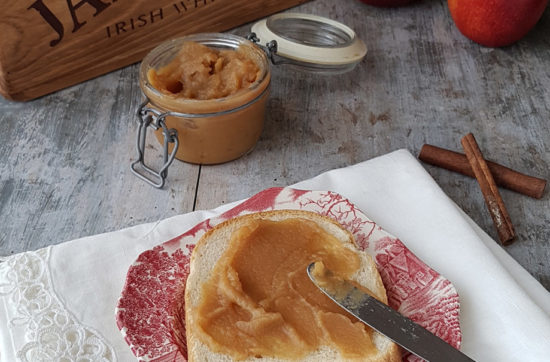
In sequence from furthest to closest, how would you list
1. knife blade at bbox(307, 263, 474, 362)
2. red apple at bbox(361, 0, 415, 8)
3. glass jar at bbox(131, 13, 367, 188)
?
red apple at bbox(361, 0, 415, 8) < glass jar at bbox(131, 13, 367, 188) < knife blade at bbox(307, 263, 474, 362)

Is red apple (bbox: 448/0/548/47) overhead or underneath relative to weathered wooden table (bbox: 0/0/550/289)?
overhead

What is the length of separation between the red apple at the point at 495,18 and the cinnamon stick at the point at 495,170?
77 centimetres

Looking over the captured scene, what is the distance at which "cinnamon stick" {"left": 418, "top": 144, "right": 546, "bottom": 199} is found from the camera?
2.14 metres

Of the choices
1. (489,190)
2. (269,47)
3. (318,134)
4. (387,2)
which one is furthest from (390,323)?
(387,2)

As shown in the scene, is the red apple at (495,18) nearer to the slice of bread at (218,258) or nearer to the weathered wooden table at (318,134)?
the weathered wooden table at (318,134)

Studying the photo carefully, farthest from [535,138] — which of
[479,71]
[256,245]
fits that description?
[256,245]

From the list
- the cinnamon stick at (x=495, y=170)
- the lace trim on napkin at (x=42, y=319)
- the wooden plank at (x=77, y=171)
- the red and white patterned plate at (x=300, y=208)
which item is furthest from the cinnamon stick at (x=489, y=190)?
the lace trim on napkin at (x=42, y=319)

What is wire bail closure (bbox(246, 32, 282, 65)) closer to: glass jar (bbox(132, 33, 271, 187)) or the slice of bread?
glass jar (bbox(132, 33, 271, 187))

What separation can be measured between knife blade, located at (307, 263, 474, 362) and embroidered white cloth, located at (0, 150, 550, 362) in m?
0.13

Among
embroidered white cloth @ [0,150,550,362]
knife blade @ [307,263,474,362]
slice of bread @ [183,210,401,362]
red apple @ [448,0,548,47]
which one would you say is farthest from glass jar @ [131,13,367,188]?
knife blade @ [307,263,474,362]

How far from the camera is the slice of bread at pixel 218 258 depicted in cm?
149

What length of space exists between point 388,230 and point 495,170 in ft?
1.73

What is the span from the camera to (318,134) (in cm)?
244

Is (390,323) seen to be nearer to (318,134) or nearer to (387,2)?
(318,134)
